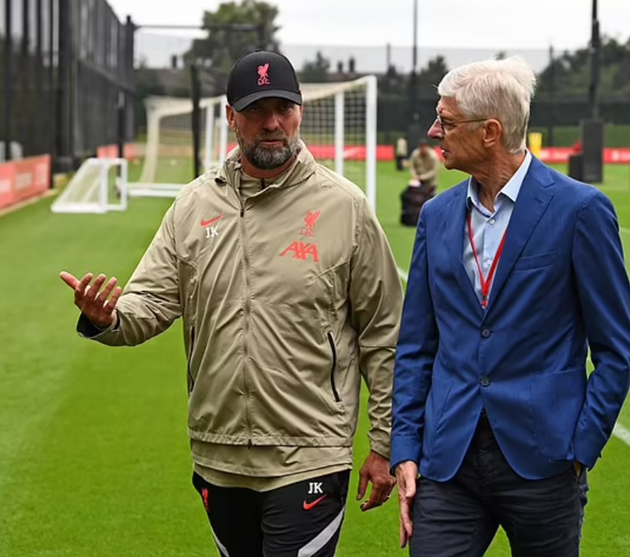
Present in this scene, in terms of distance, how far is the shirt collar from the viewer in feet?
12.0

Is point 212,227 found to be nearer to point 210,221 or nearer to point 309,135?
point 210,221

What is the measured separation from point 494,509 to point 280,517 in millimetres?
684

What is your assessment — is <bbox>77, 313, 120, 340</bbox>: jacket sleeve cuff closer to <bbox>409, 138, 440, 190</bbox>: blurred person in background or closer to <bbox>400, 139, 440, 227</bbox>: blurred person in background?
<bbox>400, 139, 440, 227</bbox>: blurred person in background

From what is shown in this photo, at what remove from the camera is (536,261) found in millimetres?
3561

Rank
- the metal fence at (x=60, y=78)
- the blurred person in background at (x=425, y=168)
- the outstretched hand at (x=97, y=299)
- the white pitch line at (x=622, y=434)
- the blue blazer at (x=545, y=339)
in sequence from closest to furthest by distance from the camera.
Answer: the blue blazer at (x=545, y=339) < the outstretched hand at (x=97, y=299) < the white pitch line at (x=622, y=434) < the blurred person in background at (x=425, y=168) < the metal fence at (x=60, y=78)

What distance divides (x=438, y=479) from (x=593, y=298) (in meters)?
0.65

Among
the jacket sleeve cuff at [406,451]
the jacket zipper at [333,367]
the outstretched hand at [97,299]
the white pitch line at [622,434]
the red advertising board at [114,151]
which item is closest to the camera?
the jacket sleeve cuff at [406,451]

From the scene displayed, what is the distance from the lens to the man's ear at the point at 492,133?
361 cm

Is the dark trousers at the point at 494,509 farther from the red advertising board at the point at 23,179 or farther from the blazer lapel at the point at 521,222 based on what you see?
the red advertising board at the point at 23,179

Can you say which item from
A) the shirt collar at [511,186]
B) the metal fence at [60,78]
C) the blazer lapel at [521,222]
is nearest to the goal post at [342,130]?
the metal fence at [60,78]

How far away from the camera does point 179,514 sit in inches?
272

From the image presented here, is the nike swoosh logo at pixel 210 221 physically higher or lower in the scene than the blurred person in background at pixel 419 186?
higher

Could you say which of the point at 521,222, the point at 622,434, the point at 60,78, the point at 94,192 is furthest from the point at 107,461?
the point at 60,78

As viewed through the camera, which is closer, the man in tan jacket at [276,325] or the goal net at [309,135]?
the man in tan jacket at [276,325]
